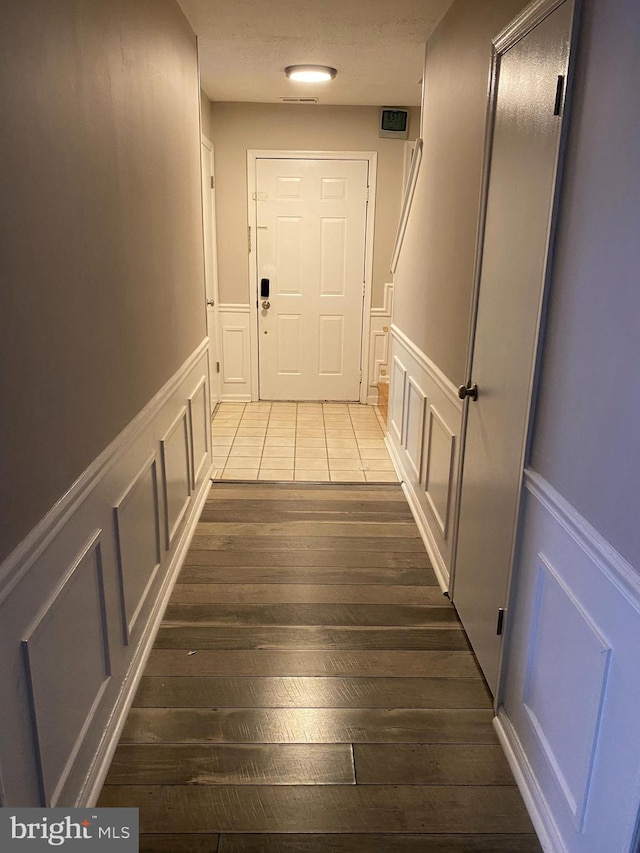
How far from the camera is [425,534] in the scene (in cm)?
315

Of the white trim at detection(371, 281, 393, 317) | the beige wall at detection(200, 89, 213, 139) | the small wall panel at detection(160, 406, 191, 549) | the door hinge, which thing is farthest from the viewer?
the white trim at detection(371, 281, 393, 317)

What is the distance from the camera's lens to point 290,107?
5.11 meters

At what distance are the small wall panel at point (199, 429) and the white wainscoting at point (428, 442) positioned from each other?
119 centimetres

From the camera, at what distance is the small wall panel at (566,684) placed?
1343 millimetres

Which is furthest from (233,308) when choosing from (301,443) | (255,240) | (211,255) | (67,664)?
(67,664)

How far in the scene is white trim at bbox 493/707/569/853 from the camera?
1.54 meters

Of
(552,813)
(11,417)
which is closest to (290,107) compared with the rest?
(11,417)

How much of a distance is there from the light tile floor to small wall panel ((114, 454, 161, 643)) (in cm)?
154

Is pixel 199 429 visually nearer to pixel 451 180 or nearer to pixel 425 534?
pixel 425 534

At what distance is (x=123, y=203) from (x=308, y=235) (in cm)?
361

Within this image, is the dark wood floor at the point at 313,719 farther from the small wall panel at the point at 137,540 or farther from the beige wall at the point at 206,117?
Answer: the beige wall at the point at 206,117

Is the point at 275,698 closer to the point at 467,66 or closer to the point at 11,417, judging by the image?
the point at 11,417

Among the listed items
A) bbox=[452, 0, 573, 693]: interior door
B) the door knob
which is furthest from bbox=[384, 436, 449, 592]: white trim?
the door knob

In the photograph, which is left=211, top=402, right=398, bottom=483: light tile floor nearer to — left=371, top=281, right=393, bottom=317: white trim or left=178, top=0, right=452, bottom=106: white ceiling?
left=371, top=281, right=393, bottom=317: white trim
